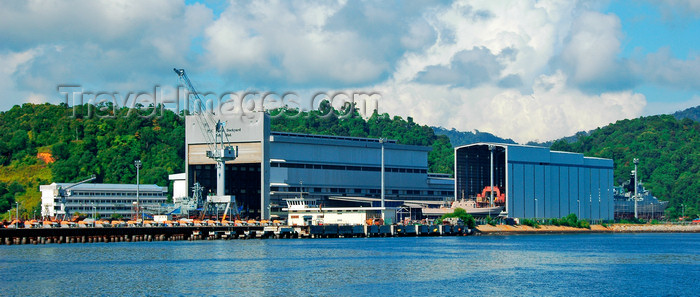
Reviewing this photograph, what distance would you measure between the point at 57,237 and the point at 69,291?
78.4m

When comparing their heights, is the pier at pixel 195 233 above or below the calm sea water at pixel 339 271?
above

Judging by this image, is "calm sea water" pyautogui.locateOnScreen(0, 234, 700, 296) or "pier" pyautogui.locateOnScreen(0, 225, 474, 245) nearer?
"calm sea water" pyautogui.locateOnScreen(0, 234, 700, 296)

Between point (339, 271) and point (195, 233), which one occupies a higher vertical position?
point (195, 233)

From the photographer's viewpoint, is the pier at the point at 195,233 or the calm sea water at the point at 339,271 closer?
the calm sea water at the point at 339,271

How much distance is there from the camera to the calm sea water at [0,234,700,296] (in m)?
80.8

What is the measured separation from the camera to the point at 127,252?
127 meters

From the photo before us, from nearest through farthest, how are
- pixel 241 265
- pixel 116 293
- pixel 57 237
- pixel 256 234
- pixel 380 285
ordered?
1. pixel 116 293
2. pixel 380 285
3. pixel 241 265
4. pixel 57 237
5. pixel 256 234

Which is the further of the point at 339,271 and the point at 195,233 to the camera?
the point at 195,233

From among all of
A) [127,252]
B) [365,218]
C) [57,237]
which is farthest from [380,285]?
[365,218]

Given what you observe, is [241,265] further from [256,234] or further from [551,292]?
[256,234]

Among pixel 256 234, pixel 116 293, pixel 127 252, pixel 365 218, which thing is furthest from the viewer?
pixel 365 218

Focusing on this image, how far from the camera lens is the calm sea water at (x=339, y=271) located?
8075cm

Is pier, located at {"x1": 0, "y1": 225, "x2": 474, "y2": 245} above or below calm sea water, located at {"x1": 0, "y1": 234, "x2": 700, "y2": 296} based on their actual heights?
above

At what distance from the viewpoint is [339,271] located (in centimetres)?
9656
